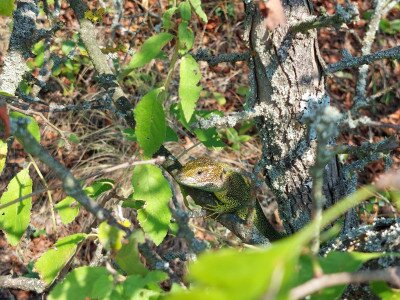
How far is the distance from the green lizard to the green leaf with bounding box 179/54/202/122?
2.12ft

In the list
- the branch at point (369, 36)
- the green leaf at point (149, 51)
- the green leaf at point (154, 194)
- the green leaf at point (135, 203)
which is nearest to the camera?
the green leaf at point (149, 51)

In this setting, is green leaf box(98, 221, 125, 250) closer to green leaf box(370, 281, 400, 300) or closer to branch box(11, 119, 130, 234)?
branch box(11, 119, 130, 234)

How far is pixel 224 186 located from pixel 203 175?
253mm

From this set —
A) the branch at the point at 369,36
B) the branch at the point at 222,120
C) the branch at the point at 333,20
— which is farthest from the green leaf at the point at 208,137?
the branch at the point at 369,36

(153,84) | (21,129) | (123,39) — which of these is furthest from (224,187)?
(123,39)

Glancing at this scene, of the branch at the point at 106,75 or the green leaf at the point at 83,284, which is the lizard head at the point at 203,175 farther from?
the green leaf at the point at 83,284

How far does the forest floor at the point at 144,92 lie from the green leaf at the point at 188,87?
9.21 feet

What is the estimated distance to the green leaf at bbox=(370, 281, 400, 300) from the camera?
99 cm

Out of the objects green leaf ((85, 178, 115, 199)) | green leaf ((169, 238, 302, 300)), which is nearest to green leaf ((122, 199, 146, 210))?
green leaf ((85, 178, 115, 199))

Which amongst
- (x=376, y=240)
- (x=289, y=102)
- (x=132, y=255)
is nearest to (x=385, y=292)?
(x=376, y=240)

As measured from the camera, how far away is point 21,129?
928 millimetres

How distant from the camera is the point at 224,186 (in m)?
2.42

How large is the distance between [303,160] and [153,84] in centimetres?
305

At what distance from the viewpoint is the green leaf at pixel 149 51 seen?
1215 mm
